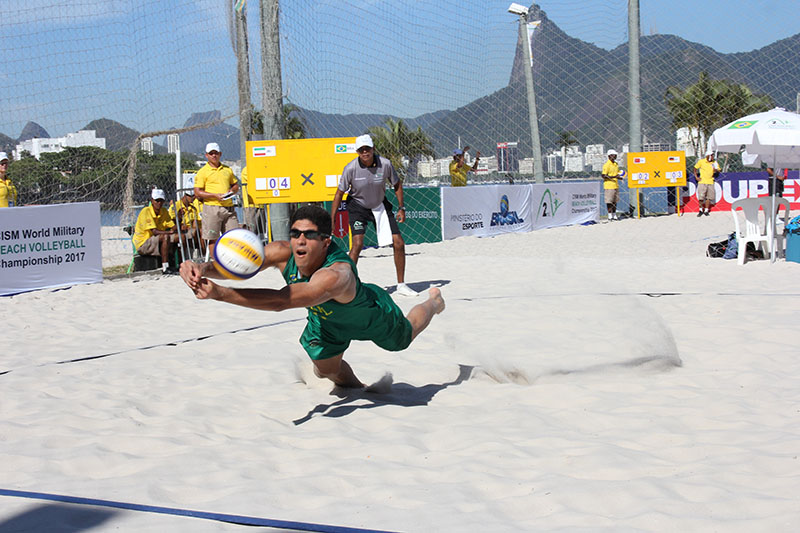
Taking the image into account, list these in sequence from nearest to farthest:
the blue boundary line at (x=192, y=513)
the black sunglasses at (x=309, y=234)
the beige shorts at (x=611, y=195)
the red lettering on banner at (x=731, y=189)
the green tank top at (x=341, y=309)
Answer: the blue boundary line at (x=192, y=513)
the black sunglasses at (x=309, y=234)
the green tank top at (x=341, y=309)
the red lettering on banner at (x=731, y=189)
the beige shorts at (x=611, y=195)

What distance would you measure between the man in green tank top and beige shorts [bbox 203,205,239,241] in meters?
4.87

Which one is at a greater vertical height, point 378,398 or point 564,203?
point 564,203

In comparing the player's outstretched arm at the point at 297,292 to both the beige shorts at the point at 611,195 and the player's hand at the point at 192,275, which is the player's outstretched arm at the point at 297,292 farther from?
the beige shorts at the point at 611,195

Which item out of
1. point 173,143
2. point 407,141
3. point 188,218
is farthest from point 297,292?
point 173,143

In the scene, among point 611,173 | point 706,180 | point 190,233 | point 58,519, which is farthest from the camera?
point 611,173

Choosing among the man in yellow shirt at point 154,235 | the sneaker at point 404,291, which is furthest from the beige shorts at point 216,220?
the sneaker at point 404,291

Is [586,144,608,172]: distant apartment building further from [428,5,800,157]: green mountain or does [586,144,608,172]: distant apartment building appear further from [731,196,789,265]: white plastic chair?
[731,196,789,265]: white plastic chair

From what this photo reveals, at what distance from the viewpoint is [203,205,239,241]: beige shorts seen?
8070 millimetres

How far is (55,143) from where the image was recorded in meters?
9.91

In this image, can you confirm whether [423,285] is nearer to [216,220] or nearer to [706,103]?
[216,220]

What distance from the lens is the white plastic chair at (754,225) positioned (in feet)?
26.6

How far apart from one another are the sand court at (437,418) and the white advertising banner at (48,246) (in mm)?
1450

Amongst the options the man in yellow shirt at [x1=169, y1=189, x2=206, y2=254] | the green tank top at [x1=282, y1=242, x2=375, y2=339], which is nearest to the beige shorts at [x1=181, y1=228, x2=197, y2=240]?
the man in yellow shirt at [x1=169, y1=189, x2=206, y2=254]

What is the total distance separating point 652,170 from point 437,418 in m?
14.9
